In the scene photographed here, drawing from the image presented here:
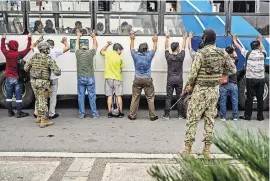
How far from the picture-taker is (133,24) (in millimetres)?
8664

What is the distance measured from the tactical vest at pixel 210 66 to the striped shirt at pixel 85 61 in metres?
3.36

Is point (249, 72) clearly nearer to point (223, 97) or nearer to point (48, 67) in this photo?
point (223, 97)

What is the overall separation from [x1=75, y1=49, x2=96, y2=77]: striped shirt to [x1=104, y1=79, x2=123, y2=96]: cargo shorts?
1.54 feet

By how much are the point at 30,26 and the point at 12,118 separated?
2104 millimetres

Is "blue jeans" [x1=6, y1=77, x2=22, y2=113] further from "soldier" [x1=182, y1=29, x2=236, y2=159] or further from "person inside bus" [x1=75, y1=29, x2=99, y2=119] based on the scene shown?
"soldier" [x1=182, y1=29, x2=236, y2=159]

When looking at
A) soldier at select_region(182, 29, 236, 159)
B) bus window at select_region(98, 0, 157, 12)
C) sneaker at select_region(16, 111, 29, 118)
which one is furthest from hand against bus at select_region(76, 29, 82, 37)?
soldier at select_region(182, 29, 236, 159)

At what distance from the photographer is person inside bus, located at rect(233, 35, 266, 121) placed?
26.1 ft

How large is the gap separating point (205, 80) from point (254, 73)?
3206 millimetres

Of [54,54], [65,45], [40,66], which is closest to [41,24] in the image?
[65,45]

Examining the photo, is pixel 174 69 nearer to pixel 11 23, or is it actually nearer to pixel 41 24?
pixel 41 24

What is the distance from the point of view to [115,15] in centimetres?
858

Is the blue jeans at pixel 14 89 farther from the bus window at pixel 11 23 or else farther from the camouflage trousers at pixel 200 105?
the camouflage trousers at pixel 200 105

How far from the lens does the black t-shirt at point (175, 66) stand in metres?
8.12

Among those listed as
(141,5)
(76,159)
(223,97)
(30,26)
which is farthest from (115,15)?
(76,159)
